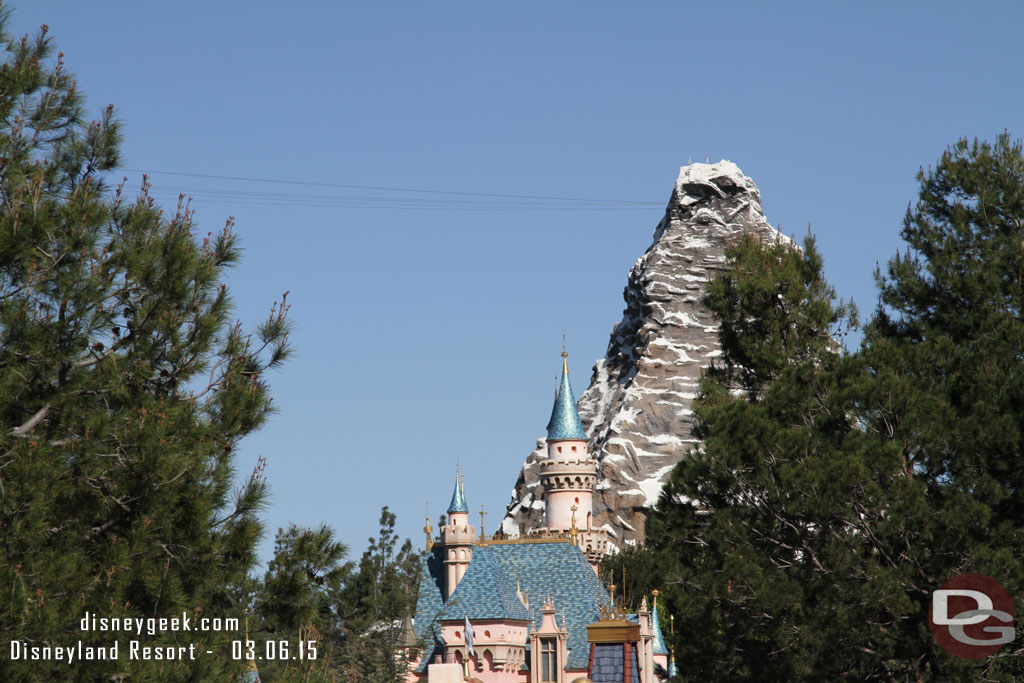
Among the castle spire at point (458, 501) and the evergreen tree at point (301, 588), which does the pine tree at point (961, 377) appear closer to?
the evergreen tree at point (301, 588)

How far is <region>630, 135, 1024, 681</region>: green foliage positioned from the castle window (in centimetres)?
3107

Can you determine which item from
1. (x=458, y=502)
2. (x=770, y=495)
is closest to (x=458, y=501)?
(x=458, y=502)

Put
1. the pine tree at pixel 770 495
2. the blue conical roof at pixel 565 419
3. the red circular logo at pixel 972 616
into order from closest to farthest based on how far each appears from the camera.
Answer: the red circular logo at pixel 972 616 < the pine tree at pixel 770 495 < the blue conical roof at pixel 565 419

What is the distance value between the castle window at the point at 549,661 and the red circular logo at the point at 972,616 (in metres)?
37.6

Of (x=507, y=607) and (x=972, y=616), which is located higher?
(x=507, y=607)

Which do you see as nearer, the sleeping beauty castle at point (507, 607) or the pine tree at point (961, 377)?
the pine tree at point (961, 377)

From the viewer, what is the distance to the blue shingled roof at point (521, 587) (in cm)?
6153

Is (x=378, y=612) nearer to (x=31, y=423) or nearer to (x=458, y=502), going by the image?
(x=458, y=502)

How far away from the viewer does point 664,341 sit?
140m

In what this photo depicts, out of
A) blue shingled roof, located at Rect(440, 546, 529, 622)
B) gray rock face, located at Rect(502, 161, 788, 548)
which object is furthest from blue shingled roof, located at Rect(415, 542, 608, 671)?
gray rock face, located at Rect(502, 161, 788, 548)

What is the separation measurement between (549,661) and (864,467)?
3785 cm

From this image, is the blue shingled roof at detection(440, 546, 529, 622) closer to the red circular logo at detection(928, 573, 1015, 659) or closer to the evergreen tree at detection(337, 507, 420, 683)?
the evergreen tree at detection(337, 507, 420, 683)

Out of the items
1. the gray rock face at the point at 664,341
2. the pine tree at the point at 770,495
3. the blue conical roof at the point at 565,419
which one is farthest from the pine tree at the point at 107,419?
the gray rock face at the point at 664,341

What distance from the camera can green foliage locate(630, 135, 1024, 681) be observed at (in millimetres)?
23562
